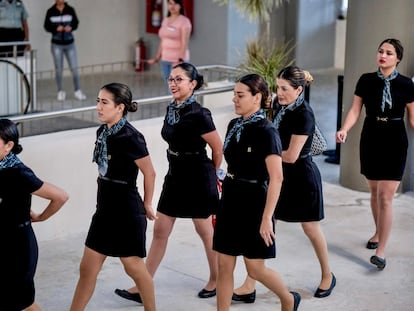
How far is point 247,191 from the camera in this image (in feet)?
19.5

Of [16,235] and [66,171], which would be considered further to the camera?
[66,171]

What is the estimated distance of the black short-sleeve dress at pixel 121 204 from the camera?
601 cm

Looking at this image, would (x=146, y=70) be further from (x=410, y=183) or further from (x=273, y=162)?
(x=273, y=162)

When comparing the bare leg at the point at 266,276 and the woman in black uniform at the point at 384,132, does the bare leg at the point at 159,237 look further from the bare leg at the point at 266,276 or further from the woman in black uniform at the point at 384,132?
the woman in black uniform at the point at 384,132

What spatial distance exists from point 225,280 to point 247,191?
0.56 meters

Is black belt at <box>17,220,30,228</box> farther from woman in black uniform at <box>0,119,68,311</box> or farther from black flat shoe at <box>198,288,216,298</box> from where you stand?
black flat shoe at <box>198,288,216,298</box>

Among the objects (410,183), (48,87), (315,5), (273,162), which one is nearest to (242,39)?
(315,5)

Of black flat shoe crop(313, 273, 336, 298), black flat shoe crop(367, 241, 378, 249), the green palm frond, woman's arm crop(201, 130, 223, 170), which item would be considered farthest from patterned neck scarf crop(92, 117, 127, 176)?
the green palm frond

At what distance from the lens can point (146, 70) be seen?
57.1 ft

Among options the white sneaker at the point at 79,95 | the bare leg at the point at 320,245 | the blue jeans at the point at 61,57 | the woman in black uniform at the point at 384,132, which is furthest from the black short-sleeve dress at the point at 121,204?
the white sneaker at the point at 79,95

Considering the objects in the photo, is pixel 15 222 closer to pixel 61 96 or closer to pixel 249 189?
pixel 249 189

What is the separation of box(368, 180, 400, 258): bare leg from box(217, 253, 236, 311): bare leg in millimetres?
1973

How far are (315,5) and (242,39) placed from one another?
5.96 ft

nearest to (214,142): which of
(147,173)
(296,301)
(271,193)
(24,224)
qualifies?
(147,173)
